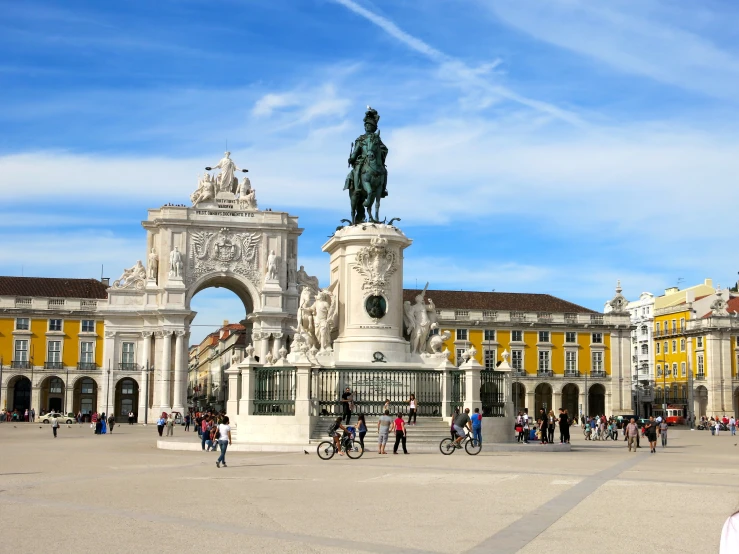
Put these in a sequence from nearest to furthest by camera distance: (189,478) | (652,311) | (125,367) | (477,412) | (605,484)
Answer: (605,484) < (189,478) < (477,412) < (125,367) < (652,311)

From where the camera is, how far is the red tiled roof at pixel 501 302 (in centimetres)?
9050

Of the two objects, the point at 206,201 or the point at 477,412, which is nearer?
the point at 477,412

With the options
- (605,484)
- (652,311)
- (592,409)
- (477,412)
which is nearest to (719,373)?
(592,409)

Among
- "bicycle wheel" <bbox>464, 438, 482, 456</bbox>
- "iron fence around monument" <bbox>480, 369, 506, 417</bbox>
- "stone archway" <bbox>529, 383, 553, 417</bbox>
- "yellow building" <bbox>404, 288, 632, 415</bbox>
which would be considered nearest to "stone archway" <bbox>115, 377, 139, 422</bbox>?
"yellow building" <bbox>404, 288, 632, 415</bbox>

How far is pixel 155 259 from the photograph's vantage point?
86938 millimetres

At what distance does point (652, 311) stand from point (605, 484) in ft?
299

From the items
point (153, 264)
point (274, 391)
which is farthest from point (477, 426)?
point (153, 264)

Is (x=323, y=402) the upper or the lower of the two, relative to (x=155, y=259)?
lower

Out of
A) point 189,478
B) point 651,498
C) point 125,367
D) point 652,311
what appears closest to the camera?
point 651,498

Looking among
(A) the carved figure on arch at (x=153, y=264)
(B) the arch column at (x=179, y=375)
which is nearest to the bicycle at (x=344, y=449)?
(B) the arch column at (x=179, y=375)

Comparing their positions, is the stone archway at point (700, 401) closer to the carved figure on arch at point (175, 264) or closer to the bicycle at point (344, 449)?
the carved figure on arch at point (175, 264)

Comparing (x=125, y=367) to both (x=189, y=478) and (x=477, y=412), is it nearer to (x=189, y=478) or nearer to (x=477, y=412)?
(x=477, y=412)

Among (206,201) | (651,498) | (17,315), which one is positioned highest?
(206,201)

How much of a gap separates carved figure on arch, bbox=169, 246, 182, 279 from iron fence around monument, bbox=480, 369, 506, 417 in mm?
59811
